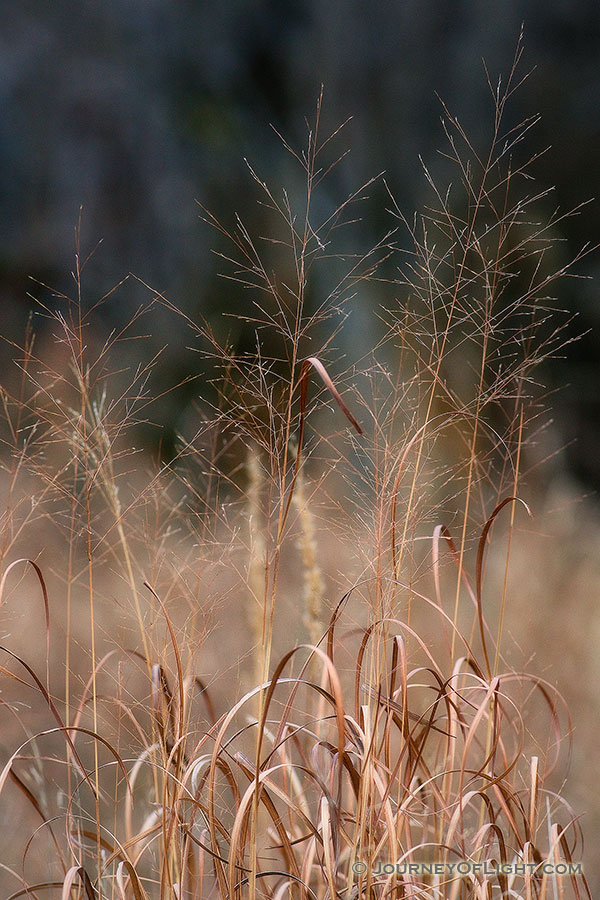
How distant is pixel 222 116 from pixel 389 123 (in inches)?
24.8

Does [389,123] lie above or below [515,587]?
above

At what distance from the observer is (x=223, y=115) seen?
9.71ft

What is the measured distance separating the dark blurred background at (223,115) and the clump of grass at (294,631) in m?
0.17

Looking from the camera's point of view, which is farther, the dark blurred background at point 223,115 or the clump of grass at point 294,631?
the dark blurred background at point 223,115

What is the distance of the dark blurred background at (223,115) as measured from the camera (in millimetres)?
2871

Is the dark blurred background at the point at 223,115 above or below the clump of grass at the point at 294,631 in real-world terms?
above

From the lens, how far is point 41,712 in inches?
67.6

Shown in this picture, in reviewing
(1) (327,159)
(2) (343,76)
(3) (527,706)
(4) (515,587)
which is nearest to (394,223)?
(1) (327,159)

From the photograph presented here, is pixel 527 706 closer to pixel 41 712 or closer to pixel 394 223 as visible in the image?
pixel 41 712

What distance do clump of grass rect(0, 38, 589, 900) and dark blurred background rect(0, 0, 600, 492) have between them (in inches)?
6.7

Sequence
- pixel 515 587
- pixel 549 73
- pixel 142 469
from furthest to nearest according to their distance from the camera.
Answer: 1. pixel 549 73
2. pixel 142 469
3. pixel 515 587

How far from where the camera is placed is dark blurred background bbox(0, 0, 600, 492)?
9.42ft

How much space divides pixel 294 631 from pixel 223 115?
82.7 inches

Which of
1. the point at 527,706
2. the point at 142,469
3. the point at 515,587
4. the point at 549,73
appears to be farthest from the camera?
the point at 549,73
